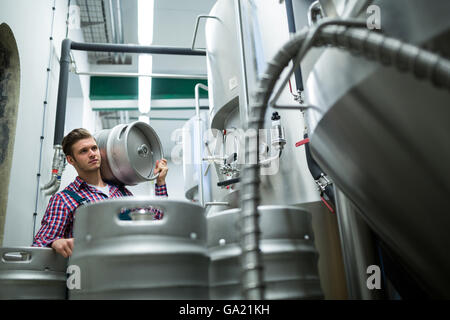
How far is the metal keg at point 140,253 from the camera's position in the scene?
0.60 m

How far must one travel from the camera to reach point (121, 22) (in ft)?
12.1

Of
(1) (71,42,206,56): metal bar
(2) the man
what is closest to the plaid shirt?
(2) the man

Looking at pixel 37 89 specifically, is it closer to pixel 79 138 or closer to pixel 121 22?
pixel 79 138

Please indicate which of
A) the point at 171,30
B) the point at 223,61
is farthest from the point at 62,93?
the point at 171,30

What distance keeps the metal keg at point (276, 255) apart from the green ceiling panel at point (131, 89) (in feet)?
11.6

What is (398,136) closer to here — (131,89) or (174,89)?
(174,89)

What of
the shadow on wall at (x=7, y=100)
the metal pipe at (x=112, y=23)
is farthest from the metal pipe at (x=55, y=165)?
the metal pipe at (x=112, y=23)

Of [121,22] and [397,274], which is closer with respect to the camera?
[397,274]

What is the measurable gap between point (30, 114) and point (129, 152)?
1.00 metres

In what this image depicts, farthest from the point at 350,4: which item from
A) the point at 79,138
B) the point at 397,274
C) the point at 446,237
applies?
the point at 79,138

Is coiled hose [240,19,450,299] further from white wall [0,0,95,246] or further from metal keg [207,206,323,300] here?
white wall [0,0,95,246]

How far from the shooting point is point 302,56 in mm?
530

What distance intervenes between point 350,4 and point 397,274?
2.34ft

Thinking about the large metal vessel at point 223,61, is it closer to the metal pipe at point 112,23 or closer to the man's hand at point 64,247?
the man's hand at point 64,247
